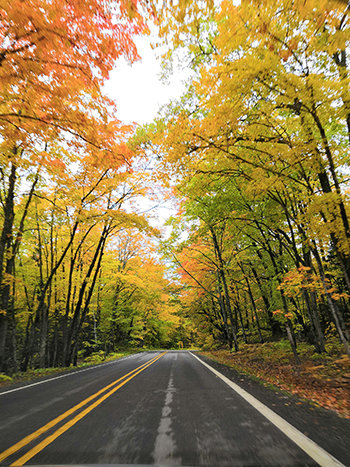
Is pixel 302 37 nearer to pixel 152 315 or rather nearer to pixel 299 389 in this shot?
pixel 299 389

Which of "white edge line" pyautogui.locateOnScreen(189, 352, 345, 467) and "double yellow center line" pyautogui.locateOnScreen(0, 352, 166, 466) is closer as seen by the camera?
"white edge line" pyautogui.locateOnScreen(189, 352, 345, 467)

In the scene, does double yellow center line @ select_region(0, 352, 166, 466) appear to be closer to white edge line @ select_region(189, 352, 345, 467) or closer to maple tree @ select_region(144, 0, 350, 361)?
white edge line @ select_region(189, 352, 345, 467)

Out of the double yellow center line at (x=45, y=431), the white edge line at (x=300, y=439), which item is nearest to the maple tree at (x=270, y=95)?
the white edge line at (x=300, y=439)

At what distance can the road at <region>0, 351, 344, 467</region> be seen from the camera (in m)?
2.15

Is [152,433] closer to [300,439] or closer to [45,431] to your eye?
[45,431]

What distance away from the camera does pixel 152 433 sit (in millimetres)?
2717

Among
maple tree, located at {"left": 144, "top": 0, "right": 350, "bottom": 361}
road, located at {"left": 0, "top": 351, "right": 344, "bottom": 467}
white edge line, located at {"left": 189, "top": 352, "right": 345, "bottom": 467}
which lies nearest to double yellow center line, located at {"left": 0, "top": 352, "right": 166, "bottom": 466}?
road, located at {"left": 0, "top": 351, "right": 344, "bottom": 467}

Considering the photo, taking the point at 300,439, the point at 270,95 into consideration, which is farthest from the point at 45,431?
the point at 270,95

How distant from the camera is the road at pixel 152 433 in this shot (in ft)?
7.07

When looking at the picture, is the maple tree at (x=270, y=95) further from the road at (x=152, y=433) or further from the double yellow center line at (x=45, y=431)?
the double yellow center line at (x=45, y=431)

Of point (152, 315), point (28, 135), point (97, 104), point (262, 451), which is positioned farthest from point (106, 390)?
point (152, 315)

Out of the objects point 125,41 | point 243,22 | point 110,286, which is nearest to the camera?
point 243,22

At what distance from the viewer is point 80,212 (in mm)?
10805

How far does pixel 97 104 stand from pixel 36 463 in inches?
271
